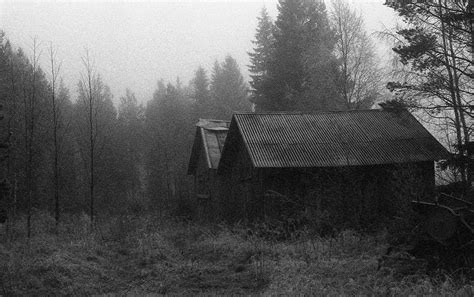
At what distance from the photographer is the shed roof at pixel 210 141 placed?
24156 mm

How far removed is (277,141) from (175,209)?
1215 centimetres

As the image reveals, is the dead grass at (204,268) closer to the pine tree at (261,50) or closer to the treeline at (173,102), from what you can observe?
the treeline at (173,102)

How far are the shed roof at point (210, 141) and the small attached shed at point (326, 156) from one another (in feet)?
9.85

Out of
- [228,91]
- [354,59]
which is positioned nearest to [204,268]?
[354,59]

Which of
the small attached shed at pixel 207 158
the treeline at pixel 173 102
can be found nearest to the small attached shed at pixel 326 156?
the small attached shed at pixel 207 158

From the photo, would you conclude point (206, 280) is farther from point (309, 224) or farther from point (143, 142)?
point (143, 142)

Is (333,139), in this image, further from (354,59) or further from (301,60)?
(301,60)

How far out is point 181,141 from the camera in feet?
152

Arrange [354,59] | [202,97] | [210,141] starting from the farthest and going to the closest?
1. [202,97]
2. [354,59]
3. [210,141]

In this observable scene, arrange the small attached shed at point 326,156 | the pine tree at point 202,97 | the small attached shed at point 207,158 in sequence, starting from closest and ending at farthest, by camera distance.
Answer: the small attached shed at point 326,156 < the small attached shed at point 207,158 < the pine tree at point 202,97

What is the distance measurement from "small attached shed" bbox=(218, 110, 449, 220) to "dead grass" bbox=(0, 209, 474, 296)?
365 centimetres

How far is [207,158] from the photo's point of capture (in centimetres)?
2398

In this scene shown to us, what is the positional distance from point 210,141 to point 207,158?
4.55 ft

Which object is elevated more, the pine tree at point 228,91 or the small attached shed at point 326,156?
the pine tree at point 228,91
